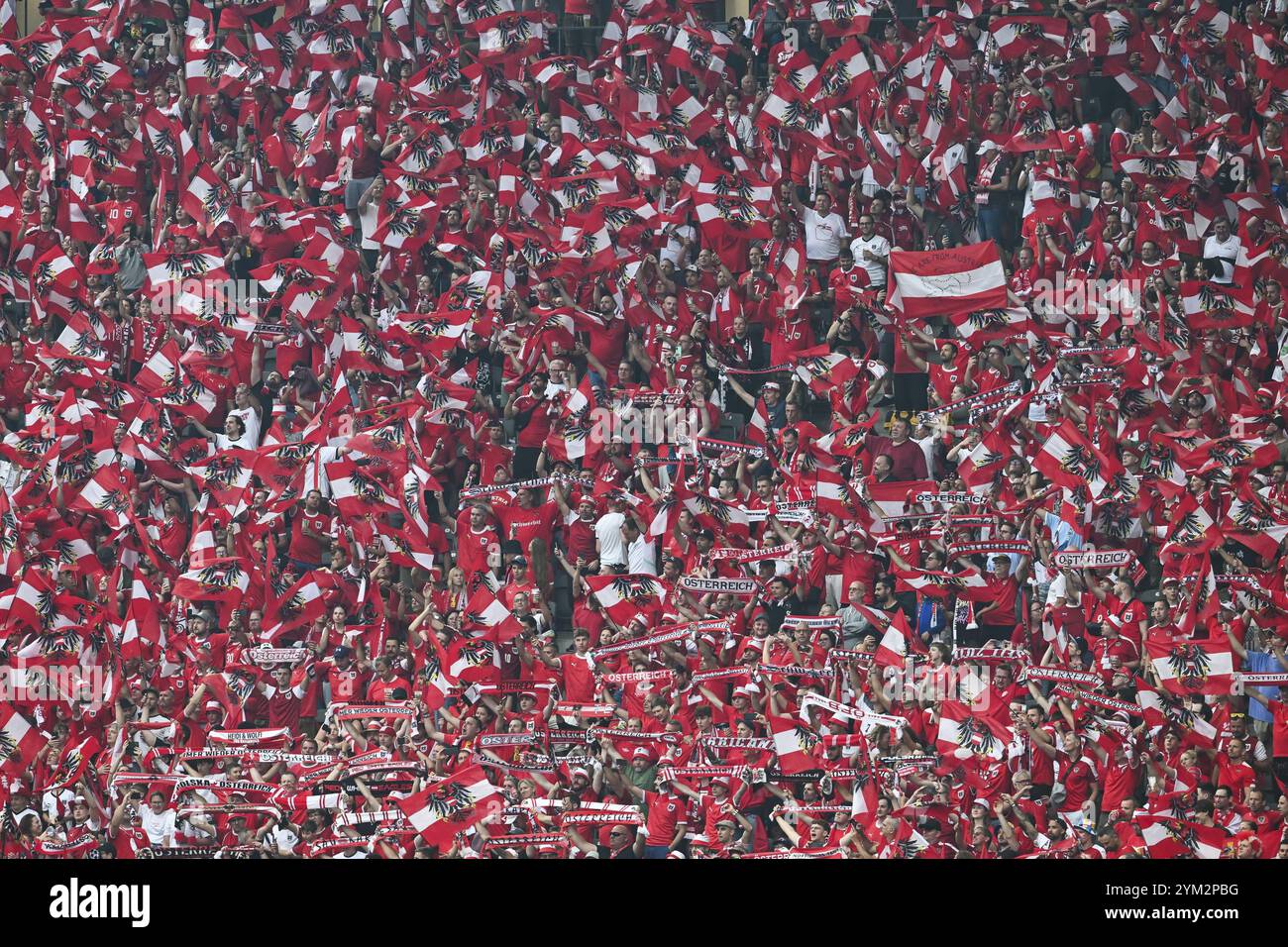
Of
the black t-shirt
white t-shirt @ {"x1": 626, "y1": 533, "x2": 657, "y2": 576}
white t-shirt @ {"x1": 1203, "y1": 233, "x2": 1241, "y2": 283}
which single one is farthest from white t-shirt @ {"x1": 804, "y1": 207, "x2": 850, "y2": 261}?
the black t-shirt

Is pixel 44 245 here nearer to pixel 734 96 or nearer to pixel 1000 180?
pixel 734 96

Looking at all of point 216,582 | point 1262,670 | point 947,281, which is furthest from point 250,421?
point 1262,670

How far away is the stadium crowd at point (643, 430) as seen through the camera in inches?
586

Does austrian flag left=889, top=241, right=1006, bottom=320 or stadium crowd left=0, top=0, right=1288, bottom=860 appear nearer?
stadium crowd left=0, top=0, right=1288, bottom=860

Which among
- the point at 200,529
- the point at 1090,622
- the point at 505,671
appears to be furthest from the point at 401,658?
the point at 1090,622

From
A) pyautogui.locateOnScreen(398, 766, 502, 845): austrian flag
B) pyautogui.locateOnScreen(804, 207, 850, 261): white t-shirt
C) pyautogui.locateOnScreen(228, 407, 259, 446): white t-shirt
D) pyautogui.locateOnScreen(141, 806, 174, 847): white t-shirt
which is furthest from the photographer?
pyautogui.locateOnScreen(804, 207, 850, 261): white t-shirt

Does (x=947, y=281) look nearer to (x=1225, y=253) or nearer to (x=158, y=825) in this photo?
(x=1225, y=253)

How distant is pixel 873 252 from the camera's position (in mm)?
17109

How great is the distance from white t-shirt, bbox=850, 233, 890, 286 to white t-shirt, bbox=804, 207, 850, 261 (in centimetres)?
12

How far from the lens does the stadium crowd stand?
1489 cm

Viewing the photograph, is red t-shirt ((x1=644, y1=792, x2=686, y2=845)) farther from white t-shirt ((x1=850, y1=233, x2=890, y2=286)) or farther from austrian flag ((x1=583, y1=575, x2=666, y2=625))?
white t-shirt ((x1=850, y1=233, x2=890, y2=286))

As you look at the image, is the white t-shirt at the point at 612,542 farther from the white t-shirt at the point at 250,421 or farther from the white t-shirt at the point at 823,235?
the white t-shirt at the point at 250,421

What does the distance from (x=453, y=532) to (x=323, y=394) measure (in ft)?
5.13

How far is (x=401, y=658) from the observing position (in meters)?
15.7
